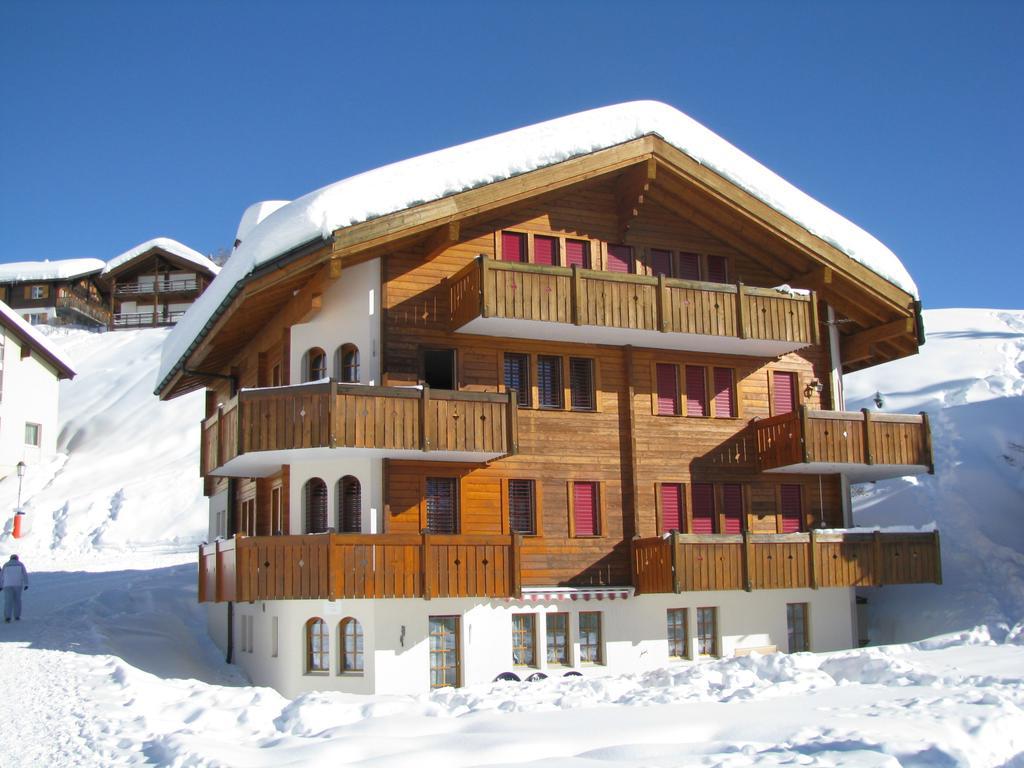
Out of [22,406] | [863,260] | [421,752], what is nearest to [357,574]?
[421,752]

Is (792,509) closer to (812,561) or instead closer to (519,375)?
(812,561)

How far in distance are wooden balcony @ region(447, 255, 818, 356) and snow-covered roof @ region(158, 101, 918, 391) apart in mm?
1873

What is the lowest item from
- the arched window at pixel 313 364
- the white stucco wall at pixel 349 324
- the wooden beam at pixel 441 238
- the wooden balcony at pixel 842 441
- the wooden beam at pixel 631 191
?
the wooden balcony at pixel 842 441

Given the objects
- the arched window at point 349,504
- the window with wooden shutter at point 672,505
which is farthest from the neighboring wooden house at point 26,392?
the window with wooden shutter at point 672,505

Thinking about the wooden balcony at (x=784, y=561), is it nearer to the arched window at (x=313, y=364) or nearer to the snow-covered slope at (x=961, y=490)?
the snow-covered slope at (x=961, y=490)

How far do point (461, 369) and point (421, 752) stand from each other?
10573 millimetres

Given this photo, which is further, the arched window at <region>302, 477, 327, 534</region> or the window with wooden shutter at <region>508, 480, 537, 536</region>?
the window with wooden shutter at <region>508, 480, 537, 536</region>

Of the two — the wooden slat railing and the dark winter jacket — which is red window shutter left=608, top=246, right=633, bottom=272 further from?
the dark winter jacket

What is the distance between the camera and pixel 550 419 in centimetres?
2314

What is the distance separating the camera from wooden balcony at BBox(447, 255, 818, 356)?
70.4 feet

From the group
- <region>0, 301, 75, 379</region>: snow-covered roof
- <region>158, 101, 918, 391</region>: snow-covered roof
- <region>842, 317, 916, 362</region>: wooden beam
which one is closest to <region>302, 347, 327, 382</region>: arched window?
<region>158, 101, 918, 391</region>: snow-covered roof

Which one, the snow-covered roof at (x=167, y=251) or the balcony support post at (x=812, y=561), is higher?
the snow-covered roof at (x=167, y=251)

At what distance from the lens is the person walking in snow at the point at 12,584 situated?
2447 cm

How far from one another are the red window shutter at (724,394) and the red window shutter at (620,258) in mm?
3048
